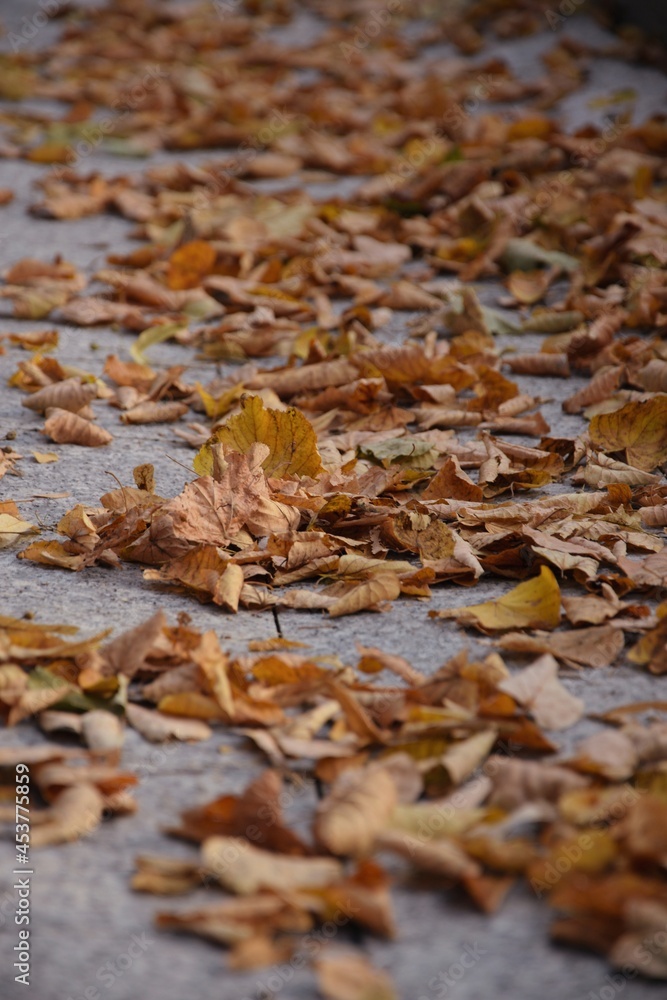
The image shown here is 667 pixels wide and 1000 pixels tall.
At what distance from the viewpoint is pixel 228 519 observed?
6.60 ft

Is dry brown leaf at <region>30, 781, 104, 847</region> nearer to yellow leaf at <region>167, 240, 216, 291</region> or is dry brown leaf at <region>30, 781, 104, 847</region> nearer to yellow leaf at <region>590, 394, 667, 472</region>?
yellow leaf at <region>590, 394, 667, 472</region>

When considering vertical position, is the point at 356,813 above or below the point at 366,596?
above

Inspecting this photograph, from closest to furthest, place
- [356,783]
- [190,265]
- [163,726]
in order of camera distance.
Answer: [356,783] < [163,726] < [190,265]

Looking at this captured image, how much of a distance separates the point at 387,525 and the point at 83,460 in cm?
82

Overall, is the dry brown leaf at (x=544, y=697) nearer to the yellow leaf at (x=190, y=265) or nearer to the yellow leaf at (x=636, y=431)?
the yellow leaf at (x=636, y=431)

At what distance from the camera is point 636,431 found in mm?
2451
